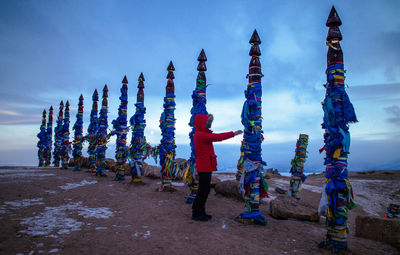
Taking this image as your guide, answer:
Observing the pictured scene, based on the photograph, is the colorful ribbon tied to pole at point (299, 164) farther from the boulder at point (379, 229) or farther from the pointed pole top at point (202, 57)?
the pointed pole top at point (202, 57)

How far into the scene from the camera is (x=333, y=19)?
14.9 feet

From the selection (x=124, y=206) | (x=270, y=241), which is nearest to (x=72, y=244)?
(x=124, y=206)

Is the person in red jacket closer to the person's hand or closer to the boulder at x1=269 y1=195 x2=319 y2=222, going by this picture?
the person's hand

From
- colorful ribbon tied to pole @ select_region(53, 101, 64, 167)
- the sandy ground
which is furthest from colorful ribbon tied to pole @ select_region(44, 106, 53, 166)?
the sandy ground

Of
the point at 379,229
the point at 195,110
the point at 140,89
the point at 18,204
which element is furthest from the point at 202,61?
the point at 18,204

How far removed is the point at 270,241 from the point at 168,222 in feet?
7.51

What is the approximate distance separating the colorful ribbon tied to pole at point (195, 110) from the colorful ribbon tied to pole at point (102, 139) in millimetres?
7545

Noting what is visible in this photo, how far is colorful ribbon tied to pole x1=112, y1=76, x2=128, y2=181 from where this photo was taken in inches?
481

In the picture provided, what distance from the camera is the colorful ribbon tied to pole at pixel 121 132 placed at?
1223 cm

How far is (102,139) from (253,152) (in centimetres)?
1158

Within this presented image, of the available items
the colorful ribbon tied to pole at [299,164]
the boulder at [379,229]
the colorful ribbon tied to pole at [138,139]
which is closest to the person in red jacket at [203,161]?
the boulder at [379,229]

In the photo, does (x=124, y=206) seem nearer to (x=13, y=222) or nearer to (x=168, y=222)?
(x=168, y=222)

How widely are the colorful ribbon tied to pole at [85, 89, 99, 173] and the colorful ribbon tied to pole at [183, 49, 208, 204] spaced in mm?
9865

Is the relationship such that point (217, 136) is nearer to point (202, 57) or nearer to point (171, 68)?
point (202, 57)
